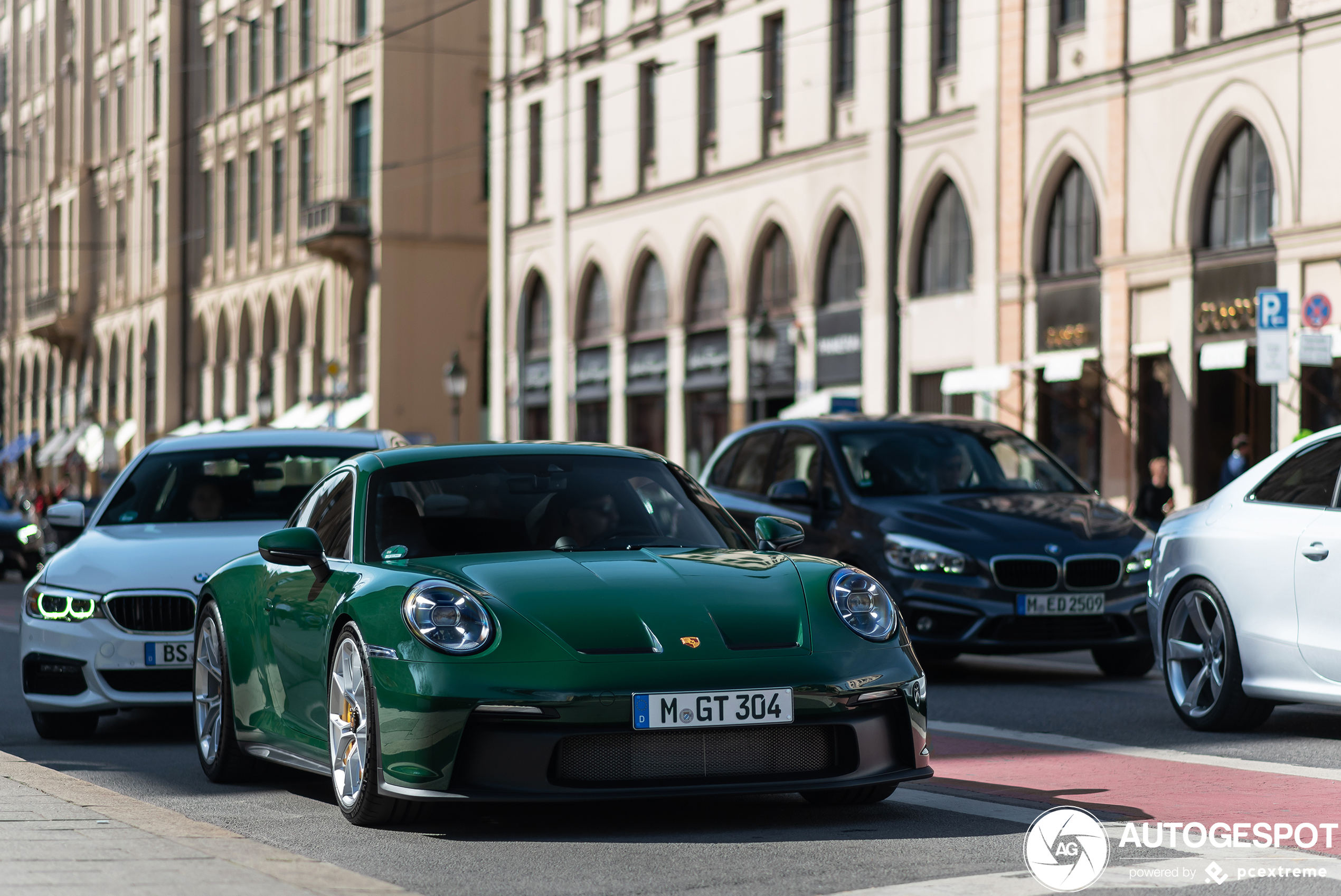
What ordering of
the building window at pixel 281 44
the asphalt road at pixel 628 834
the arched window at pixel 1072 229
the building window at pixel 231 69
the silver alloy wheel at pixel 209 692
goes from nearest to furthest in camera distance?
the asphalt road at pixel 628 834
the silver alloy wheel at pixel 209 692
the arched window at pixel 1072 229
the building window at pixel 281 44
the building window at pixel 231 69

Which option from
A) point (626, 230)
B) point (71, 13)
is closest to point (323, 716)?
point (626, 230)

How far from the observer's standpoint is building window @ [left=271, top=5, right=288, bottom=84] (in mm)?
61688

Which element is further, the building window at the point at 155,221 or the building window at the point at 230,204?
the building window at the point at 155,221

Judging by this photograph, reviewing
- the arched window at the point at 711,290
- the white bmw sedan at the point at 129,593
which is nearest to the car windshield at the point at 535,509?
the white bmw sedan at the point at 129,593

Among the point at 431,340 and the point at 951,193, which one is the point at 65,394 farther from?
the point at 951,193

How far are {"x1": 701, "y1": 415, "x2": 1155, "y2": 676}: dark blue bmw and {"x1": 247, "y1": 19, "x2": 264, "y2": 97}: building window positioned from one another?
5268cm

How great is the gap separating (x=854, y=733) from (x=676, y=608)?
68cm

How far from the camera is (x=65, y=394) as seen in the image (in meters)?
84.4

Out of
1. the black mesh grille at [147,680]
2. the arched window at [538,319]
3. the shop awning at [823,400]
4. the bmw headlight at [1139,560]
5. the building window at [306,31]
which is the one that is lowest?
the black mesh grille at [147,680]

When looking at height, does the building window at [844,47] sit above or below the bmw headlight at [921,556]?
above

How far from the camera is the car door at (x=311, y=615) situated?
720cm

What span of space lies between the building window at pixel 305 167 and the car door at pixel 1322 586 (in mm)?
52277

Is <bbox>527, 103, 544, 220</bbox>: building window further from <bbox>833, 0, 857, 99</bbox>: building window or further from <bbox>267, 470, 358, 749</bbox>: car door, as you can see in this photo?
<bbox>267, 470, 358, 749</bbox>: car door

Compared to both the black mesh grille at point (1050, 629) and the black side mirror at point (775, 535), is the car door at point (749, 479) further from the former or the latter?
the black side mirror at point (775, 535)
